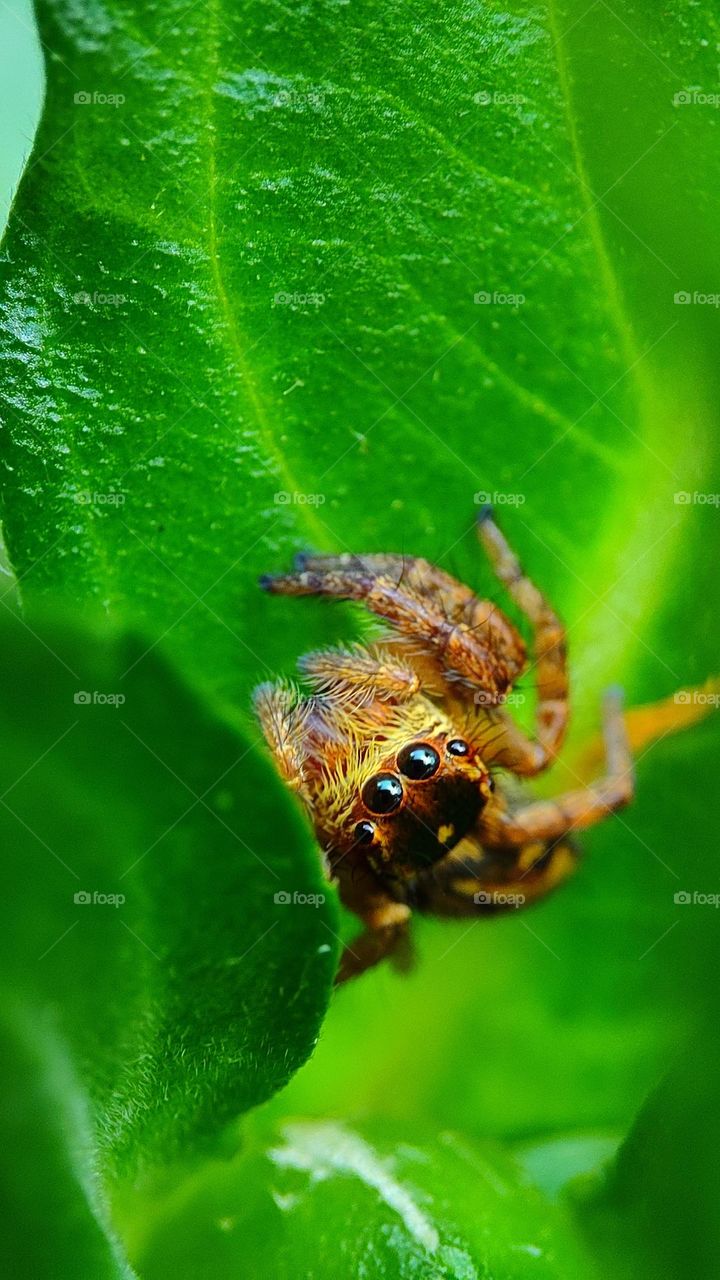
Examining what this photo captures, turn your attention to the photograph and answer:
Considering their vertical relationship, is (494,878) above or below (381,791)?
below

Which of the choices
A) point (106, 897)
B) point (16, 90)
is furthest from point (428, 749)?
point (16, 90)

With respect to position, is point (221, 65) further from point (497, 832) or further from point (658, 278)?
point (497, 832)

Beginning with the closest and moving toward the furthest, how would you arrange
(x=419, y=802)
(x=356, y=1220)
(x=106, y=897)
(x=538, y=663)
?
1. (x=106, y=897)
2. (x=356, y=1220)
3. (x=419, y=802)
4. (x=538, y=663)

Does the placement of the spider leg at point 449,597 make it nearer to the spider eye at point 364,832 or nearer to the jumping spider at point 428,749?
the jumping spider at point 428,749

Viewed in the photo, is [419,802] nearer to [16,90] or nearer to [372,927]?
[372,927]

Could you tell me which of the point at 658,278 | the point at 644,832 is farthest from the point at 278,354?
the point at 644,832

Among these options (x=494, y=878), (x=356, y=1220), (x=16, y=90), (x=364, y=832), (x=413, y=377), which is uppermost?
(x=16, y=90)

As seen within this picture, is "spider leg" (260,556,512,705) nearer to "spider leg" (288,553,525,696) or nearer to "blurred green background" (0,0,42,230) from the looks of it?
"spider leg" (288,553,525,696)
